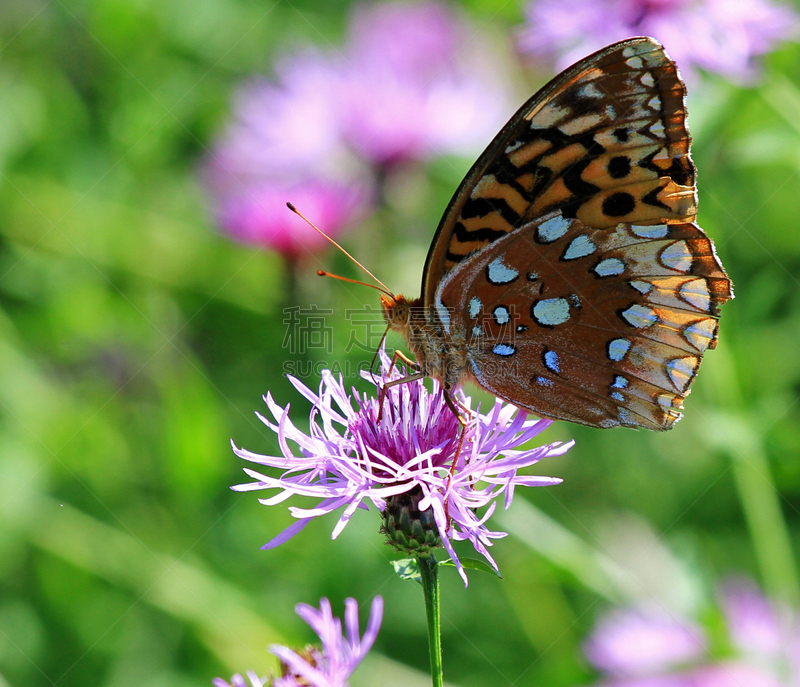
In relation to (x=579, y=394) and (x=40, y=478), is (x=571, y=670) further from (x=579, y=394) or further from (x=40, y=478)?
(x=40, y=478)

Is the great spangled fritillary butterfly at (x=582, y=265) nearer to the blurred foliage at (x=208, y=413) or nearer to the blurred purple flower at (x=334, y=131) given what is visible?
the blurred foliage at (x=208, y=413)

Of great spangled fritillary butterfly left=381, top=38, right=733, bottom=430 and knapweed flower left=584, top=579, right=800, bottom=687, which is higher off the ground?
great spangled fritillary butterfly left=381, top=38, right=733, bottom=430

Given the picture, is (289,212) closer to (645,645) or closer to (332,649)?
(645,645)

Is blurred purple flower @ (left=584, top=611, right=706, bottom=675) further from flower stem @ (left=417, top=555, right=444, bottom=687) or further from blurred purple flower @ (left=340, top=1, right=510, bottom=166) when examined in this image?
blurred purple flower @ (left=340, top=1, right=510, bottom=166)

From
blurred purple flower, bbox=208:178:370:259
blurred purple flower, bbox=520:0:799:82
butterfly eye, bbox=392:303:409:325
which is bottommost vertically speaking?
blurred purple flower, bbox=208:178:370:259

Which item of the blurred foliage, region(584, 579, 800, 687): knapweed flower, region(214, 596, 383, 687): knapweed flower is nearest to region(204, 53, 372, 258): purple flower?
the blurred foliage

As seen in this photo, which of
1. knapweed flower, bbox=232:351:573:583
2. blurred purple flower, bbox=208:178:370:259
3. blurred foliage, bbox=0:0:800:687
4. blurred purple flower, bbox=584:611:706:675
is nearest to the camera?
knapweed flower, bbox=232:351:573:583


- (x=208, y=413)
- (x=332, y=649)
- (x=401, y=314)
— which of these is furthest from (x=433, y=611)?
(x=208, y=413)

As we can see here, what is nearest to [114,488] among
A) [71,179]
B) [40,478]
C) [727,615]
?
[40,478]
